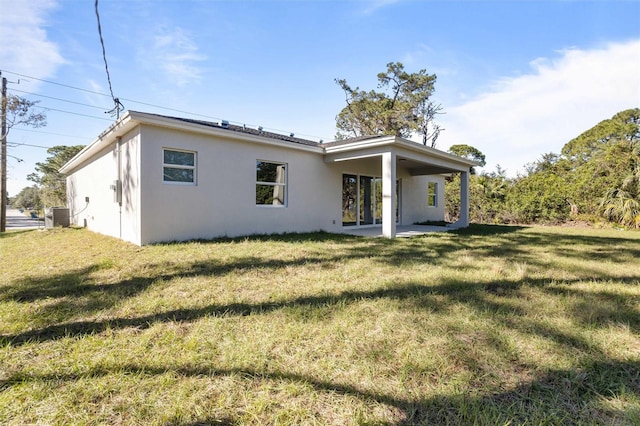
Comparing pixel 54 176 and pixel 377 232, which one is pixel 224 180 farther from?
pixel 54 176

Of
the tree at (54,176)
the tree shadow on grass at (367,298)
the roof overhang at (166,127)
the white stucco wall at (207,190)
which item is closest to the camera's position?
the tree shadow on grass at (367,298)

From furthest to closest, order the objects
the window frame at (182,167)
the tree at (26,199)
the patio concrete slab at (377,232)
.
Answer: the tree at (26,199), the patio concrete slab at (377,232), the window frame at (182,167)

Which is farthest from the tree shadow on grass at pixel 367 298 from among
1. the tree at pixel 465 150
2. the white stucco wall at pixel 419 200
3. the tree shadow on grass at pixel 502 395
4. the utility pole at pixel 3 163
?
the tree at pixel 465 150

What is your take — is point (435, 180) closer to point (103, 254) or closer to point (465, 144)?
point (103, 254)

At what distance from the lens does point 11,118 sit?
15336 millimetres

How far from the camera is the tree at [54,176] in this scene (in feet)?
84.0

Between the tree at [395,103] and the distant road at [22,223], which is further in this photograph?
the tree at [395,103]

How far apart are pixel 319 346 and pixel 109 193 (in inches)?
368

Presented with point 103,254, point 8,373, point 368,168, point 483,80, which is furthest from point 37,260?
point 483,80

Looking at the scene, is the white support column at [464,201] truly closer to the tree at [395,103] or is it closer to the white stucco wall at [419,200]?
the white stucco wall at [419,200]

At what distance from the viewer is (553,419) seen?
1.53m

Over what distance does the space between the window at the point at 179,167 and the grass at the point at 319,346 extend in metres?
3.06

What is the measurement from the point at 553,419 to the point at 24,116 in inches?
909

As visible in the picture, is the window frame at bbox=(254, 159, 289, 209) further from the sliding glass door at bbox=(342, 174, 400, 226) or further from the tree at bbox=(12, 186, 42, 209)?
the tree at bbox=(12, 186, 42, 209)
